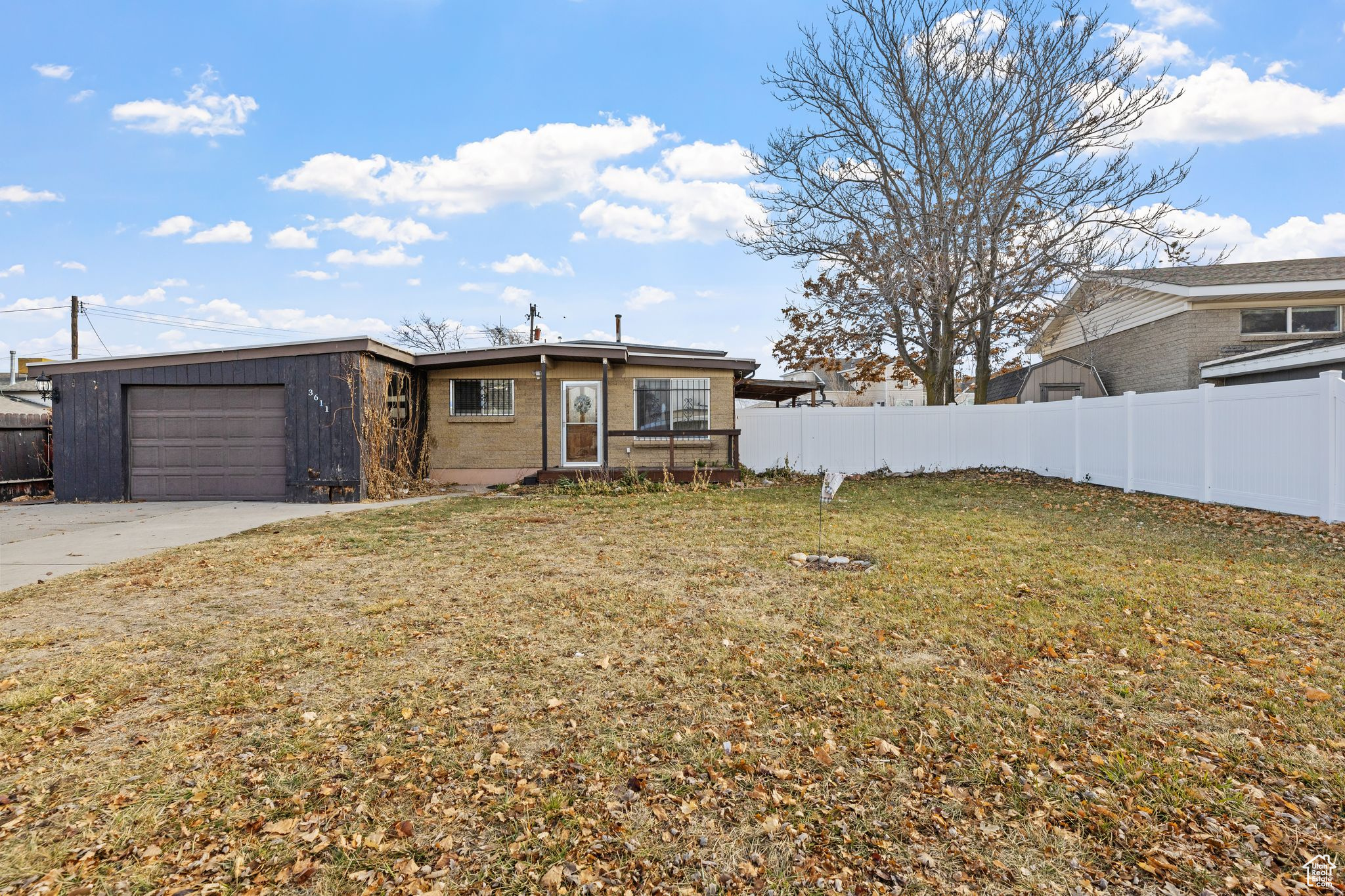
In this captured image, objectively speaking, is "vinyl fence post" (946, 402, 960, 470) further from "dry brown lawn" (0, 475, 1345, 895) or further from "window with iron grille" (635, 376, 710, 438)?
"dry brown lawn" (0, 475, 1345, 895)

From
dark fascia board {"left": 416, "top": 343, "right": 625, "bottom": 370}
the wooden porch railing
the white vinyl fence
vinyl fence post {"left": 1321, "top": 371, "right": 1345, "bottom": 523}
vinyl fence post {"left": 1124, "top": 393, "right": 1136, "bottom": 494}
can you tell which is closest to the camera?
vinyl fence post {"left": 1321, "top": 371, "right": 1345, "bottom": 523}

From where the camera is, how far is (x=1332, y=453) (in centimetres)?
722

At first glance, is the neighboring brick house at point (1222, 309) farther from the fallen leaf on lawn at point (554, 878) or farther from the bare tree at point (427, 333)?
the bare tree at point (427, 333)

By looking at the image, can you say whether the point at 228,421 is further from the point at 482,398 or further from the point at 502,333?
the point at 502,333

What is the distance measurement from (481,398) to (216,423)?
15.8ft

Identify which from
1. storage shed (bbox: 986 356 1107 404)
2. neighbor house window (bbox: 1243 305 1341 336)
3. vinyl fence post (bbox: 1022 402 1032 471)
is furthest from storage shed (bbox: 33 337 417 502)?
neighbor house window (bbox: 1243 305 1341 336)

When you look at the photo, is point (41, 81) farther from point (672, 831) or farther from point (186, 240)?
point (672, 831)

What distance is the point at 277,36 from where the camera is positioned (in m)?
11.6

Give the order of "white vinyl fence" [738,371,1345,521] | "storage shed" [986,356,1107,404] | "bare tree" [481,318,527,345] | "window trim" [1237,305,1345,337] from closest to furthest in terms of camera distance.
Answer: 1. "white vinyl fence" [738,371,1345,521]
2. "window trim" [1237,305,1345,337]
3. "storage shed" [986,356,1107,404]
4. "bare tree" [481,318,527,345]

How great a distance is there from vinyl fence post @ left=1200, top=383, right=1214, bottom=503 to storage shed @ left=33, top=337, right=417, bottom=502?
1297 centimetres

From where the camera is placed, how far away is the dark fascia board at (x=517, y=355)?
13.1m

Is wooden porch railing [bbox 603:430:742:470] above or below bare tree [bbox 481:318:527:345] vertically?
below

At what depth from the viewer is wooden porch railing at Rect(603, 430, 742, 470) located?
13.0m

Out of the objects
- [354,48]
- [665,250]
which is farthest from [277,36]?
[665,250]
